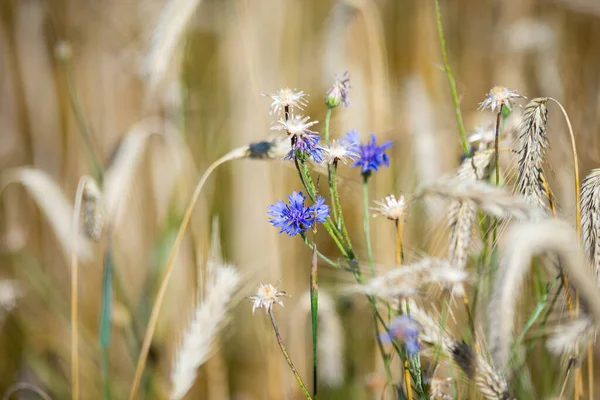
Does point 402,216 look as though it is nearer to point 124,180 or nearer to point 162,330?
point 124,180

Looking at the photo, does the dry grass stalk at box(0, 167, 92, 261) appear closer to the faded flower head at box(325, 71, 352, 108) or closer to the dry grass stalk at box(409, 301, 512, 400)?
the faded flower head at box(325, 71, 352, 108)

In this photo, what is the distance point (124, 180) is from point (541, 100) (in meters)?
0.89

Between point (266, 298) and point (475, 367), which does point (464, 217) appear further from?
point (266, 298)

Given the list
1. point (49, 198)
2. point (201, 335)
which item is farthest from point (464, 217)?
point (49, 198)

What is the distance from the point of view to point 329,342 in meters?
1.24

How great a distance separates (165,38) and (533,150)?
93cm

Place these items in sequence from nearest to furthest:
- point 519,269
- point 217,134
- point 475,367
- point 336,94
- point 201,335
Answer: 1. point 519,269
2. point 475,367
3. point 336,94
4. point 201,335
5. point 217,134

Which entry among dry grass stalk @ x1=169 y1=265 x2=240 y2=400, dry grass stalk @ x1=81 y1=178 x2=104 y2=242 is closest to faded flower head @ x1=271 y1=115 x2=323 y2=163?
dry grass stalk @ x1=169 y1=265 x2=240 y2=400

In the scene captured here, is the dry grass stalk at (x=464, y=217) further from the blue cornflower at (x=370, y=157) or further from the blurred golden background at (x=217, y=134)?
the blurred golden background at (x=217, y=134)

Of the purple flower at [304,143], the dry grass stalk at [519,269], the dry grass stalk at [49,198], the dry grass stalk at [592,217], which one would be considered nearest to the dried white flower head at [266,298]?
the purple flower at [304,143]

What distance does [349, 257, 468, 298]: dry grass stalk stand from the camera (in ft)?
1.92

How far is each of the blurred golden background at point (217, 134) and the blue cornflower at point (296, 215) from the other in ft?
0.99

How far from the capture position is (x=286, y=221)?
28.7 inches

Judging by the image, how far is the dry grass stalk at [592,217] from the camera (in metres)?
0.70
